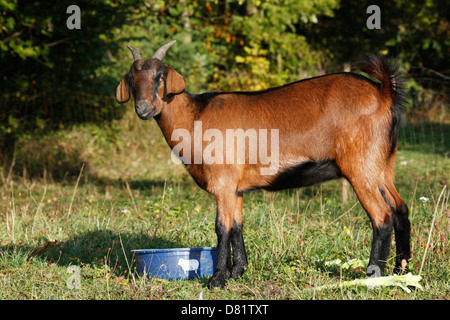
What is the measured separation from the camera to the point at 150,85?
187 inches

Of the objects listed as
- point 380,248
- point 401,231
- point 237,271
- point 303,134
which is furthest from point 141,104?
point 401,231

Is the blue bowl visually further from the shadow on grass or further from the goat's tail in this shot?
the goat's tail

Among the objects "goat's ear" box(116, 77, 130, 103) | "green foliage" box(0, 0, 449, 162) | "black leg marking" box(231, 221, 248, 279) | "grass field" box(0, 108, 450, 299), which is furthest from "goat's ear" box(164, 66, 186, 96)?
"green foliage" box(0, 0, 449, 162)

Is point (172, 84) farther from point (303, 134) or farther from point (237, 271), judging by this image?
point (237, 271)

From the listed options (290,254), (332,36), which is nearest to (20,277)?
(290,254)

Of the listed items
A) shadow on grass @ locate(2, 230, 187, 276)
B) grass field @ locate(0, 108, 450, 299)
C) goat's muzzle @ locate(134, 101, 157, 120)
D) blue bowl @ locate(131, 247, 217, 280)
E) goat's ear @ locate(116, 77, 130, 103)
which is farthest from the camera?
shadow on grass @ locate(2, 230, 187, 276)

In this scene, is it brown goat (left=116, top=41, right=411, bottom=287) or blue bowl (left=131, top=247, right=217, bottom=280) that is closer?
brown goat (left=116, top=41, right=411, bottom=287)

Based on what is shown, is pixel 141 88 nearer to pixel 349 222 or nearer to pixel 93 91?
pixel 349 222

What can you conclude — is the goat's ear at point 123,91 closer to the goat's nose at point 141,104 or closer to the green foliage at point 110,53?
the goat's nose at point 141,104

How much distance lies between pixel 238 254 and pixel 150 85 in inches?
65.9

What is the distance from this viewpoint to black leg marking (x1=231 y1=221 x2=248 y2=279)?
504 cm

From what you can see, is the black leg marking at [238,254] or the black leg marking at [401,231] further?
the black leg marking at [238,254]

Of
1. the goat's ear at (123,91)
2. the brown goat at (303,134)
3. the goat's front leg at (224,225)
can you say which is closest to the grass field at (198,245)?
the goat's front leg at (224,225)

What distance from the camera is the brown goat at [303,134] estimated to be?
458 centimetres
